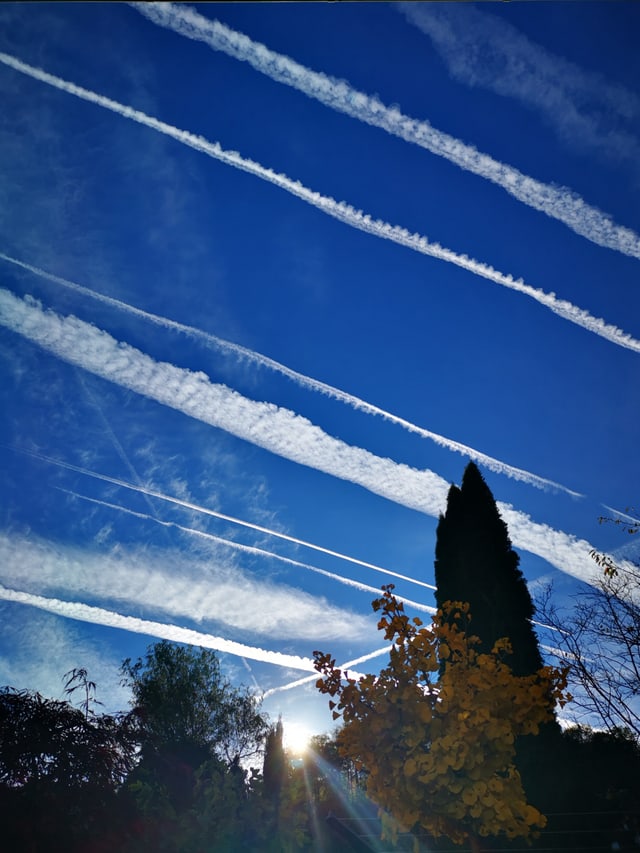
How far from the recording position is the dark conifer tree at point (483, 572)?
18.8 metres

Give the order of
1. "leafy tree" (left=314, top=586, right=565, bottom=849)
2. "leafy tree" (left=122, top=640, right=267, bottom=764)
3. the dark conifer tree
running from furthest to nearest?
"leafy tree" (left=122, top=640, right=267, bottom=764) < the dark conifer tree < "leafy tree" (left=314, top=586, right=565, bottom=849)

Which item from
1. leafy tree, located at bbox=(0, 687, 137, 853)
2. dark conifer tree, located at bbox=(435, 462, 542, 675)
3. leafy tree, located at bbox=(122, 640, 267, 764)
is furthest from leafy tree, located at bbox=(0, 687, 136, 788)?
leafy tree, located at bbox=(122, 640, 267, 764)

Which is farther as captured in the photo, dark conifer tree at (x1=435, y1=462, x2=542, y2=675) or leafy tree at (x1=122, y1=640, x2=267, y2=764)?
leafy tree at (x1=122, y1=640, x2=267, y2=764)

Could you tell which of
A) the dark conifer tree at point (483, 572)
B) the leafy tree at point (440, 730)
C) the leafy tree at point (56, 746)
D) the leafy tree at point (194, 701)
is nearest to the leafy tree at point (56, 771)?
the leafy tree at point (56, 746)

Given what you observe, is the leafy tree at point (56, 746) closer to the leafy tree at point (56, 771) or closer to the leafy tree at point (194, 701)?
the leafy tree at point (56, 771)

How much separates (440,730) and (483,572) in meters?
14.5

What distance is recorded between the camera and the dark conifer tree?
18812mm

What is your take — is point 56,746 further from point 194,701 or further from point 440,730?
point 194,701

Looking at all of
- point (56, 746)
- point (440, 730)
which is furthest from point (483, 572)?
point (56, 746)

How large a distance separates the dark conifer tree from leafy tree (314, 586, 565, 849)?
39.6ft

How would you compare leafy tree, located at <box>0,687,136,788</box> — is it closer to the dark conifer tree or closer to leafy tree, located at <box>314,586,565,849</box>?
leafy tree, located at <box>314,586,565,849</box>

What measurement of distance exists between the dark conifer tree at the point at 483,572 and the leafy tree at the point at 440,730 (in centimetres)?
1207

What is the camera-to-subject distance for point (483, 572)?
20.2 metres

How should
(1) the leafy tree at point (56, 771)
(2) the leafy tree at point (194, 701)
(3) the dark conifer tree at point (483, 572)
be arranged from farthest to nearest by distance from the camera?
(2) the leafy tree at point (194, 701) < (3) the dark conifer tree at point (483, 572) < (1) the leafy tree at point (56, 771)
